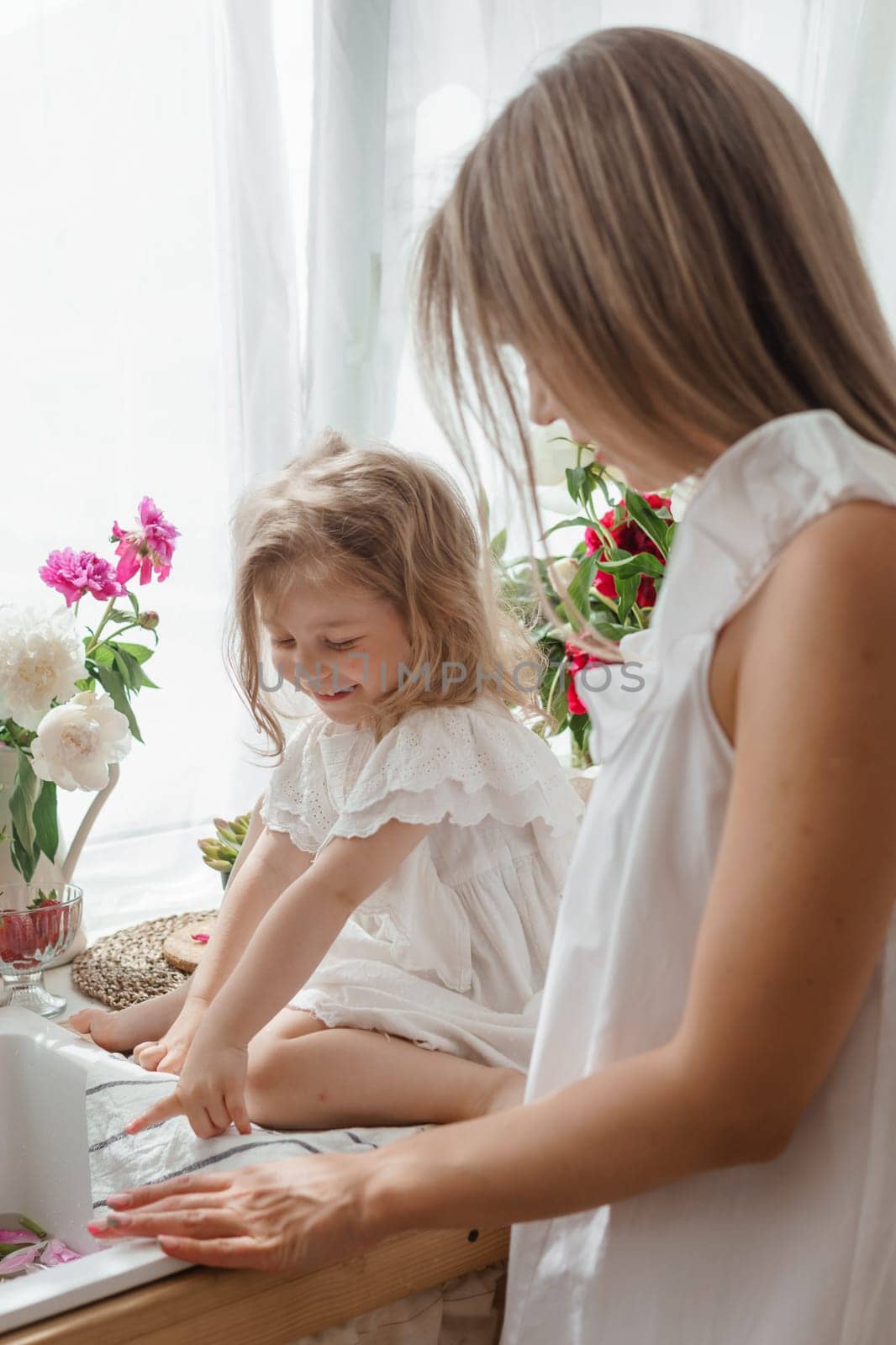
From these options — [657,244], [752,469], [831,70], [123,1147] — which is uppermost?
[831,70]

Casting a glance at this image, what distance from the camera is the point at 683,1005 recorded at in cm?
69

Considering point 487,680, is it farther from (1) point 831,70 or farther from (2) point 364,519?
(1) point 831,70

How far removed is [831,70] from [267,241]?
820 mm

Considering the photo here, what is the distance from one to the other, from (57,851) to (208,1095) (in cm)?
56

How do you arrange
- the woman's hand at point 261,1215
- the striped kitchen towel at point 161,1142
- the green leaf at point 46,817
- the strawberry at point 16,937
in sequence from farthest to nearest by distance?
1. the green leaf at point 46,817
2. the strawberry at point 16,937
3. the striped kitchen towel at point 161,1142
4. the woman's hand at point 261,1215

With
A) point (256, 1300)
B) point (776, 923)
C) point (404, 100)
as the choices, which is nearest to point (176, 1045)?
point (256, 1300)

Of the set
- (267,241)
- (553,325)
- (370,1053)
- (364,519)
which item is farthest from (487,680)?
(267,241)

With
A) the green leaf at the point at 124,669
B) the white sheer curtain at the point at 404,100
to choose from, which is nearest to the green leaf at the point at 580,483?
the white sheer curtain at the point at 404,100

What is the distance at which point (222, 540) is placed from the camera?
1.86 metres

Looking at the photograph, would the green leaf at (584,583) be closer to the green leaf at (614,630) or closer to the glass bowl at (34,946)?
the green leaf at (614,630)

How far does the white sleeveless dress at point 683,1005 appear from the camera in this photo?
0.63 metres

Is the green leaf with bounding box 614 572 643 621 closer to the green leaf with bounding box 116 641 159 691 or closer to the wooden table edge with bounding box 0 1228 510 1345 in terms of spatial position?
the green leaf with bounding box 116 641 159 691

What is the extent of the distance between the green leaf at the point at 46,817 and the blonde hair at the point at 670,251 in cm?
95

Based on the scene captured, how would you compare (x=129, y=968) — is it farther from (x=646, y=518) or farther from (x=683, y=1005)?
(x=683, y=1005)
